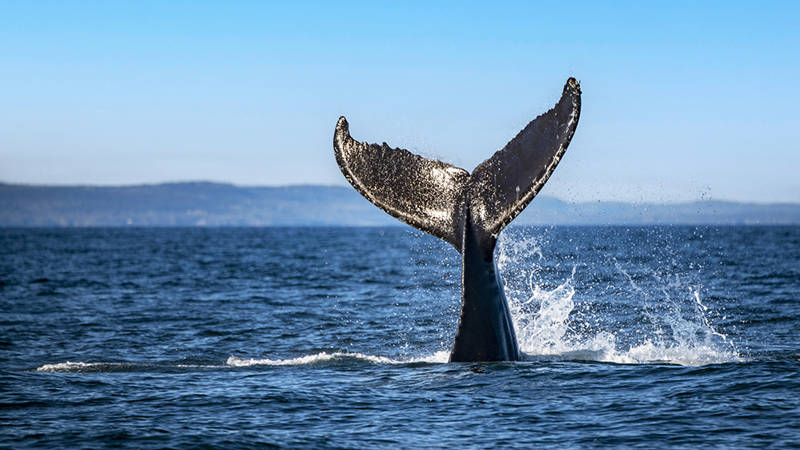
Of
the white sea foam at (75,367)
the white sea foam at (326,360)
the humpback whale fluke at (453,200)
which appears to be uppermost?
the humpback whale fluke at (453,200)

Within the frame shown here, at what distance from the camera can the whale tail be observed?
10.1 metres

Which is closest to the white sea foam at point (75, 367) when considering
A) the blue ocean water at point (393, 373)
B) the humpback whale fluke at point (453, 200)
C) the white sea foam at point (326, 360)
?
the blue ocean water at point (393, 373)

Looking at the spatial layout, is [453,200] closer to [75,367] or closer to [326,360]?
[326,360]

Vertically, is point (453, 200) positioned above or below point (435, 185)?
below

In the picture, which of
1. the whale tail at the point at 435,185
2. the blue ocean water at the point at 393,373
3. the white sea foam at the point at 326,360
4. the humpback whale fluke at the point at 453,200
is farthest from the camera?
the white sea foam at the point at 326,360

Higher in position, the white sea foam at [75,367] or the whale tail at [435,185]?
the whale tail at [435,185]

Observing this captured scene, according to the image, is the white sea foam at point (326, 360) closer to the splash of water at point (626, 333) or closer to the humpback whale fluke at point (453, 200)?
the splash of water at point (626, 333)

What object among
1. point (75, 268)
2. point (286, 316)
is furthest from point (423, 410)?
point (75, 268)

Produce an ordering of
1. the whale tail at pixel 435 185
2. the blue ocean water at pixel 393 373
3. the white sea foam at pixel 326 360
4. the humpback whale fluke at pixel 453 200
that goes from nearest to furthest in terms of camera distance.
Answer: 1. the blue ocean water at pixel 393 373
2. the whale tail at pixel 435 185
3. the humpback whale fluke at pixel 453 200
4. the white sea foam at pixel 326 360

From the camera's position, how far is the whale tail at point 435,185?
10062 millimetres

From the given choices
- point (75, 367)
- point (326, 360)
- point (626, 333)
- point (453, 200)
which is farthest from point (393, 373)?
point (626, 333)

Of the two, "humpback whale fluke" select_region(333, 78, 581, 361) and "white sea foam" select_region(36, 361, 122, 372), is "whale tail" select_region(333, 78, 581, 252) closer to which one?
"humpback whale fluke" select_region(333, 78, 581, 361)

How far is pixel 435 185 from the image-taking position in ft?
35.1

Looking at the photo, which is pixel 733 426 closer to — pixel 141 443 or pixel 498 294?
pixel 498 294
